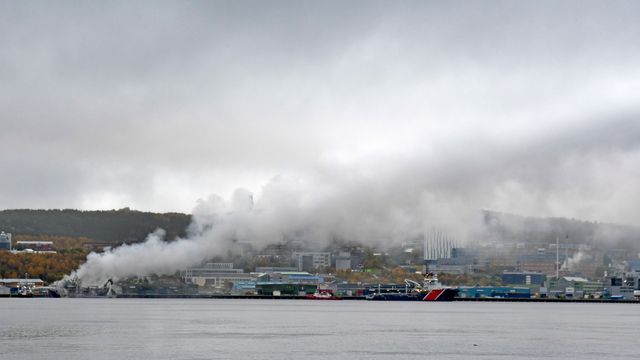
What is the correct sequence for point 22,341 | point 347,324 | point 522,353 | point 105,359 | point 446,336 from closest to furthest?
point 105,359
point 522,353
point 22,341
point 446,336
point 347,324

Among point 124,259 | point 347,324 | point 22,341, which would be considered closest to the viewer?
point 22,341

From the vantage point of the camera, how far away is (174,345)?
66188mm

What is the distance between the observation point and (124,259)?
7421 inches

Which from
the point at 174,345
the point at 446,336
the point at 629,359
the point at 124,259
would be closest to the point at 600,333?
the point at 446,336

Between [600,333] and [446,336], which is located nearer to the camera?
[446,336]

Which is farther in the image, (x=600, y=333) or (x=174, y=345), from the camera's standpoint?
(x=600, y=333)

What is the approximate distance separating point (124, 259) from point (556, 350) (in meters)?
132

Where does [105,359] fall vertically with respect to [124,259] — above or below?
below

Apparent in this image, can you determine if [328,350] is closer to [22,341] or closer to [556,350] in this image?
A: [556,350]

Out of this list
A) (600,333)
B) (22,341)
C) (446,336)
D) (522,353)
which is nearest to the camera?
(522,353)

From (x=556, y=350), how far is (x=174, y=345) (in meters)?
23.4

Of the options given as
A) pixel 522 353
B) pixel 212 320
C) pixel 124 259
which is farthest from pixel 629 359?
pixel 124 259

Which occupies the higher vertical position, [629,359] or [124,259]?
[124,259]

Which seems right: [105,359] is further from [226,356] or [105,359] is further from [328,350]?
[328,350]
